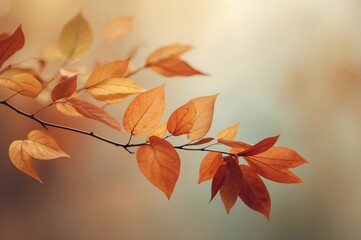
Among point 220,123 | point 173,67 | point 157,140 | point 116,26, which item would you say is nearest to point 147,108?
point 157,140

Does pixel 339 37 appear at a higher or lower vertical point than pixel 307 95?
higher

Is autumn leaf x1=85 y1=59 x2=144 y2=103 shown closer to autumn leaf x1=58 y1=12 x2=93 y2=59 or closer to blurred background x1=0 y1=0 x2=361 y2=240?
autumn leaf x1=58 y1=12 x2=93 y2=59

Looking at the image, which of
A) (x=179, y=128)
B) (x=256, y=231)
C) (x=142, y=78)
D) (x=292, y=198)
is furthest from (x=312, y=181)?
(x=179, y=128)

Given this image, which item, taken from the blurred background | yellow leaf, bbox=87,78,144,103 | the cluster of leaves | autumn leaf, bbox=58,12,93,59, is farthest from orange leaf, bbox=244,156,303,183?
the blurred background

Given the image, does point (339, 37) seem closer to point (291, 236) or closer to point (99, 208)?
point (291, 236)

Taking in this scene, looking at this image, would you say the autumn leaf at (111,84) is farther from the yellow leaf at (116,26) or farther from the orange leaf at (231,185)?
the yellow leaf at (116,26)

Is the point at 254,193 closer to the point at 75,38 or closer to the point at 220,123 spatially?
the point at 75,38
